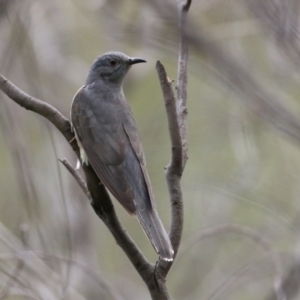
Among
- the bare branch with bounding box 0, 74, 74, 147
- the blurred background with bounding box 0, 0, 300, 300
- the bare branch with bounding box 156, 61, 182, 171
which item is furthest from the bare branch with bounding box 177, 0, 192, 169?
the bare branch with bounding box 0, 74, 74, 147

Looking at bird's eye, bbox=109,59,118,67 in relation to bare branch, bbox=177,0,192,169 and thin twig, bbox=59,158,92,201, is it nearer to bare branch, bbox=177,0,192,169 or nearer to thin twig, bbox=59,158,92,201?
bare branch, bbox=177,0,192,169

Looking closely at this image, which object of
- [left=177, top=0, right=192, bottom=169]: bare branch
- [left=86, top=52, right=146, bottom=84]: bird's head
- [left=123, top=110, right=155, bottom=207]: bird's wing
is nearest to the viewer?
[left=177, top=0, right=192, bottom=169]: bare branch

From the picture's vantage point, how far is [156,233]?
3586 millimetres

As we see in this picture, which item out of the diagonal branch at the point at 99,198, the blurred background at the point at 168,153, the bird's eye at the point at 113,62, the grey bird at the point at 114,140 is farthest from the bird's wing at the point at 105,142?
the blurred background at the point at 168,153

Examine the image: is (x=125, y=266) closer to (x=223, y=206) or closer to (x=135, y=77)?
(x=223, y=206)

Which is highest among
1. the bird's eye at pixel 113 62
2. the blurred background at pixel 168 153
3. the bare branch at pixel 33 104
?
the bare branch at pixel 33 104

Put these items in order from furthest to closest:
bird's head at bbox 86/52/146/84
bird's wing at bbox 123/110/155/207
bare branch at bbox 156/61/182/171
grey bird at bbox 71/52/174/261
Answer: bird's head at bbox 86/52/146/84 → bird's wing at bbox 123/110/155/207 → grey bird at bbox 71/52/174/261 → bare branch at bbox 156/61/182/171

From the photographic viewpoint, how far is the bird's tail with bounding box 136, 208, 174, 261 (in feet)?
10.9

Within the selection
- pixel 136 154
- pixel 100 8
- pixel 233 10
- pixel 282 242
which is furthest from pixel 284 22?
pixel 282 242

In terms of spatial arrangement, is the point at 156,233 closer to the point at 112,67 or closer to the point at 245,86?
the point at 245,86

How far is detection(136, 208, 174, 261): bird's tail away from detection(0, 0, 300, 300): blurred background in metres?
0.87

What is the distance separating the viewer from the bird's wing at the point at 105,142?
13.4 feet

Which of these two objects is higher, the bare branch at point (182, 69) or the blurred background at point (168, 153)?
the bare branch at point (182, 69)

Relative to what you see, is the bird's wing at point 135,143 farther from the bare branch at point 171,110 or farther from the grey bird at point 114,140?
the bare branch at point 171,110
